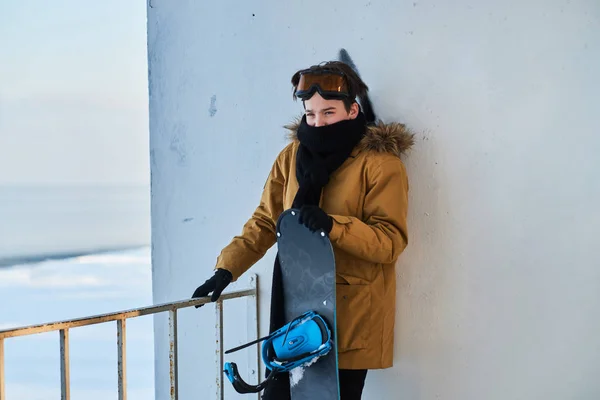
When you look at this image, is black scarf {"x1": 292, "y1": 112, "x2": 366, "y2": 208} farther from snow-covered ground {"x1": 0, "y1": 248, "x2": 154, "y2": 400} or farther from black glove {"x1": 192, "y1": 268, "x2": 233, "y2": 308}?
snow-covered ground {"x1": 0, "y1": 248, "x2": 154, "y2": 400}

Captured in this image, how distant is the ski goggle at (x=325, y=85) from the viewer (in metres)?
1.85

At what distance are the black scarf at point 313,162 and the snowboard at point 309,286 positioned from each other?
0.11ft

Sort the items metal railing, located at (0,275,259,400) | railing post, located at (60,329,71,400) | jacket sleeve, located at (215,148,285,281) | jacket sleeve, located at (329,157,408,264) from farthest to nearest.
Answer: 1. jacket sleeve, located at (215,148,285,281)
2. jacket sleeve, located at (329,157,408,264)
3. railing post, located at (60,329,71,400)
4. metal railing, located at (0,275,259,400)

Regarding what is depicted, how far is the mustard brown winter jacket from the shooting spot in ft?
5.85

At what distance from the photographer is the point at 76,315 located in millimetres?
4266

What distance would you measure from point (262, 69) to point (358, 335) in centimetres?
109

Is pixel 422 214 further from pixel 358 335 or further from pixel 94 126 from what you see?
pixel 94 126

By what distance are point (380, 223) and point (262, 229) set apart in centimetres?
45

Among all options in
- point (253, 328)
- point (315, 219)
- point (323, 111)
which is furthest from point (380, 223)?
point (253, 328)

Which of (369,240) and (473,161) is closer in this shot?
(369,240)

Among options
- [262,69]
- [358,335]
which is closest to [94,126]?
[262,69]

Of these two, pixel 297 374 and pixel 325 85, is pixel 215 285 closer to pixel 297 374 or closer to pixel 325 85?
pixel 297 374

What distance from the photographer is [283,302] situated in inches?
75.0

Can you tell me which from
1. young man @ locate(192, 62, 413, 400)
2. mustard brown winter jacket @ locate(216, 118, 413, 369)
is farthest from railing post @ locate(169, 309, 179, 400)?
mustard brown winter jacket @ locate(216, 118, 413, 369)
